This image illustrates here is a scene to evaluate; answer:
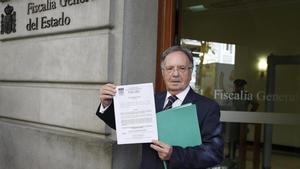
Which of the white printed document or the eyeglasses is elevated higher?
the eyeglasses

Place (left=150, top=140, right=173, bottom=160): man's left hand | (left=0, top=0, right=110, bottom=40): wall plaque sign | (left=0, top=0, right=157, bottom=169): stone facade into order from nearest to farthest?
(left=150, top=140, right=173, bottom=160): man's left hand → (left=0, top=0, right=157, bottom=169): stone facade → (left=0, top=0, right=110, bottom=40): wall plaque sign

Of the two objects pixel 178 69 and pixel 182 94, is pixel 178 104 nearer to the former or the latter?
pixel 182 94

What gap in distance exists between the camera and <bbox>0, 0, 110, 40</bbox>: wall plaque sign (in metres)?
5.52

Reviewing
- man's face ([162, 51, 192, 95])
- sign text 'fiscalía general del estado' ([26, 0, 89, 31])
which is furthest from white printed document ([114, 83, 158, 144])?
sign text 'fiscalía general del estado' ([26, 0, 89, 31])

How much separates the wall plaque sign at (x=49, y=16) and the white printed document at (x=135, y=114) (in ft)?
7.56

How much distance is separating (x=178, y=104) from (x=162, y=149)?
35 centimetres

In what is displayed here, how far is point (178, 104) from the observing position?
309 centimetres

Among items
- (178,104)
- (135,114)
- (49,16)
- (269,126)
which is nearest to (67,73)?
(49,16)

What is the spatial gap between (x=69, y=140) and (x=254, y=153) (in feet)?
7.03

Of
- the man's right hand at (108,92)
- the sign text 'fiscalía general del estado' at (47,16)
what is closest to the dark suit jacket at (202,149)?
the man's right hand at (108,92)

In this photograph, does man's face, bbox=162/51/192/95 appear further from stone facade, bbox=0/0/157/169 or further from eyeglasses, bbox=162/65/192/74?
stone facade, bbox=0/0/157/169

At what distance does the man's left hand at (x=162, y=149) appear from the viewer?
2875 mm

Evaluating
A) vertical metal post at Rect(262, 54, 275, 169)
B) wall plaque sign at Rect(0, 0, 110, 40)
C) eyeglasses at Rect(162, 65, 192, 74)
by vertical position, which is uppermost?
wall plaque sign at Rect(0, 0, 110, 40)

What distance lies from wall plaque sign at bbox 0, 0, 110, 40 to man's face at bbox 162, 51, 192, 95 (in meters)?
2.38
